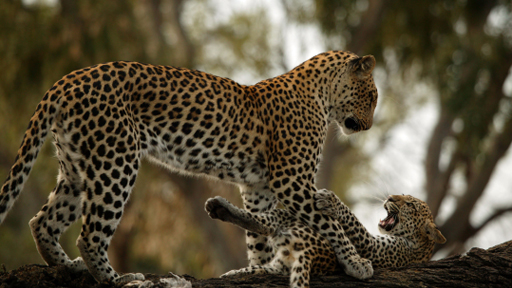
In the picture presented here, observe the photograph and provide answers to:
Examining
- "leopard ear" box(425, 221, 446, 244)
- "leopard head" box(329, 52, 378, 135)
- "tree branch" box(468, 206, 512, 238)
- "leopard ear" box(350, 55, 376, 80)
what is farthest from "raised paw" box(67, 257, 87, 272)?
"tree branch" box(468, 206, 512, 238)

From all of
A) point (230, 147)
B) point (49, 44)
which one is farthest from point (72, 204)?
point (49, 44)

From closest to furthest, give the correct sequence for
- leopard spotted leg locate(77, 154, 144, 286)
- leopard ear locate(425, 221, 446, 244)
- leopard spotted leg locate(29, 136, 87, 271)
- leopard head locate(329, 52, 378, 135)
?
leopard spotted leg locate(77, 154, 144, 286) → leopard spotted leg locate(29, 136, 87, 271) → leopard ear locate(425, 221, 446, 244) → leopard head locate(329, 52, 378, 135)

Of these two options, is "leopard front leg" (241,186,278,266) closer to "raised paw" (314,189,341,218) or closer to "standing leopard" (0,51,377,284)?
"standing leopard" (0,51,377,284)

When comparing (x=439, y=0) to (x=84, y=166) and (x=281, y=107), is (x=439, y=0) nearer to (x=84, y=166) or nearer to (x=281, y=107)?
(x=281, y=107)

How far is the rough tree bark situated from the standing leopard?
0.19 m

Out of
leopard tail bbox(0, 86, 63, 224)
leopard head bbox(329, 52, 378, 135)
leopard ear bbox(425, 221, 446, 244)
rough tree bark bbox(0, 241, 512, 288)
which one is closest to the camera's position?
leopard tail bbox(0, 86, 63, 224)

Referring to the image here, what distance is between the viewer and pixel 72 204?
6.31 m

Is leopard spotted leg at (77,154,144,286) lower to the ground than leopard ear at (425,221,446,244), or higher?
lower

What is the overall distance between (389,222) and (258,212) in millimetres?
1703

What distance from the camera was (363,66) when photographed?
7520 millimetres

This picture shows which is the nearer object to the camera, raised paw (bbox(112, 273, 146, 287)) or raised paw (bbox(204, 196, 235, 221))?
raised paw (bbox(112, 273, 146, 287))

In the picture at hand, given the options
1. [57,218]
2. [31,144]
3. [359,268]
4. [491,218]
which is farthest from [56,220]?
[491,218]

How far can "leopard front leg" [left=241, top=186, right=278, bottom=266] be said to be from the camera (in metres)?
7.27

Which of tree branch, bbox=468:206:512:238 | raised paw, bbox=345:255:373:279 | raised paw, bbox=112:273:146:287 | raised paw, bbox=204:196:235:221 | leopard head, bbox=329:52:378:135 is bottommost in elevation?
raised paw, bbox=112:273:146:287
